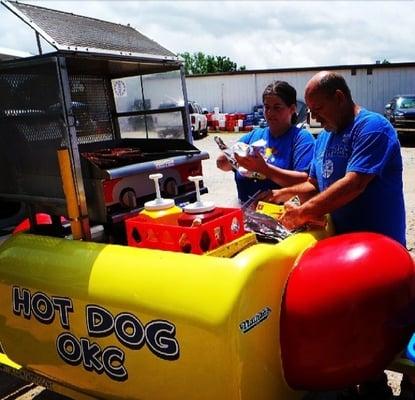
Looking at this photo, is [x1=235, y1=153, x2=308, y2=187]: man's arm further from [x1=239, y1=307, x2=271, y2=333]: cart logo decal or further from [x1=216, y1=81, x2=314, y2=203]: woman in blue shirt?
[x1=239, y1=307, x2=271, y2=333]: cart logo decal

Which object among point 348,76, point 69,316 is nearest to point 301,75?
point 348,76

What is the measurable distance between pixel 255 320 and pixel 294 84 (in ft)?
80.8

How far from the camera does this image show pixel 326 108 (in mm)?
2322

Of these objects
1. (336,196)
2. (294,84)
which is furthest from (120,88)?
(294,84)

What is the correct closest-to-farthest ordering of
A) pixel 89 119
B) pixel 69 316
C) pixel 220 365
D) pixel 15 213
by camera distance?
pixel 220 365 → pixel 69 316 → pixel 89 119 → pixel 15 213

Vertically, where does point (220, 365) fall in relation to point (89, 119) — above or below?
below

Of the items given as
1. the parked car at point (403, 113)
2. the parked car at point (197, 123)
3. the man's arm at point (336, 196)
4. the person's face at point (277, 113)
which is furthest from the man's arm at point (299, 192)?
the parked car at point (197, 123)

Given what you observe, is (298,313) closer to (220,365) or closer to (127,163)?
(220,365)

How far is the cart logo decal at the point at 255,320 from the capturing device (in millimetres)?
1776

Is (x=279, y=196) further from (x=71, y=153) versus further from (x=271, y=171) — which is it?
(x=71, y=153)

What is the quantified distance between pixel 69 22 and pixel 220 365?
193cm

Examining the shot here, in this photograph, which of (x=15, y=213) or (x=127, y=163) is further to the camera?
(x=15, y=213)

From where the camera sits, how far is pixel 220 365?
69.9 inches

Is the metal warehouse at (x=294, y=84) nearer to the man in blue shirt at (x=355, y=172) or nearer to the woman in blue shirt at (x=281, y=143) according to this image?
the woman in blue shirt at (x=281, y=143)
